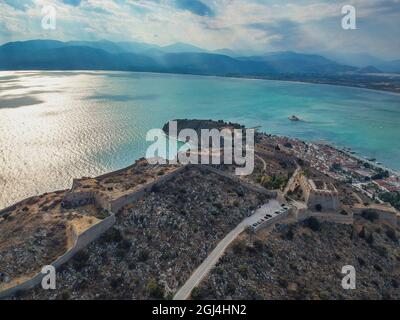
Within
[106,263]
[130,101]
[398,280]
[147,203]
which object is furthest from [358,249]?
[130,101]

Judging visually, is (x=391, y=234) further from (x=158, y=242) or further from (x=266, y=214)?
(x=158, y=242)

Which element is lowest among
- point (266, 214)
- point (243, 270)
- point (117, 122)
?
point (243, 270)

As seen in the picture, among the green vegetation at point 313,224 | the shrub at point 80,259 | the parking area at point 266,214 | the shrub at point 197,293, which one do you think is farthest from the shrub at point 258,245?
the shrub at point 80,259

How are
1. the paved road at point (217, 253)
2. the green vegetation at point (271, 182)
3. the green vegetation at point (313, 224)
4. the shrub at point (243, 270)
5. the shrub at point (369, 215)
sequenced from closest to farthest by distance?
the paved road at point (217, 253)
the shrub at point (243, 270)
the green vegetation at point (313, 224)
the shrub at point (369, 215)
the green vegetation at point (271, 182)

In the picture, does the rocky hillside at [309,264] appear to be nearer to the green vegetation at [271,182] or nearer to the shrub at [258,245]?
the shrub at [258,245]

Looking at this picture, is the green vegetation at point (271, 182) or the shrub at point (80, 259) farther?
the green vegetation at point (271, 182)

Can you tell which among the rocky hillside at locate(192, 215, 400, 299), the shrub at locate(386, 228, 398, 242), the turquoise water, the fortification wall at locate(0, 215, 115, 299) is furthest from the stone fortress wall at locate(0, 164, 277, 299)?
the turquoise water

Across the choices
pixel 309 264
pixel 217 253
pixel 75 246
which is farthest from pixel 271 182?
pixel 75 246
